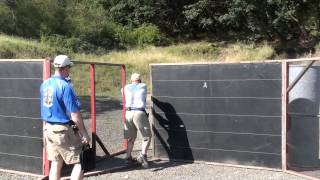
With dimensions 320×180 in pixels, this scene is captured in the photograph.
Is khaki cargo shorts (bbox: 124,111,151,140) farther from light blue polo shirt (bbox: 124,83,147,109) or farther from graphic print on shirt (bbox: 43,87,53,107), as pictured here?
graphic print on shirt (bbox: 43,87,53,107)

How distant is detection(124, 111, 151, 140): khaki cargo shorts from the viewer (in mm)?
9914

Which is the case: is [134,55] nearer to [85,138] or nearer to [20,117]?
[20,117]

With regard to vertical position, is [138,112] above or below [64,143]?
above

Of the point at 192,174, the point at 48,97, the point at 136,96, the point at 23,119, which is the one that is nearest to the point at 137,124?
the point at 136,96

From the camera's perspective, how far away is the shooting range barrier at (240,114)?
9.26 metres

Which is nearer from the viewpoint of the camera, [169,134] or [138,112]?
[138,112]

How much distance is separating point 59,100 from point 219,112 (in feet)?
13.1

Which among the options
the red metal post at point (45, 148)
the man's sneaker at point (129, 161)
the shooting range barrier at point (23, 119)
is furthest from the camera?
the man's sneaker at point (129, 161)

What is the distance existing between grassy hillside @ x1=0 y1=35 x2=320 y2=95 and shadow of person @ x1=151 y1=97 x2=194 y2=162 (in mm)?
9729

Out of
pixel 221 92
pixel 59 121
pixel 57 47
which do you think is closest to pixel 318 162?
pixel 221 92

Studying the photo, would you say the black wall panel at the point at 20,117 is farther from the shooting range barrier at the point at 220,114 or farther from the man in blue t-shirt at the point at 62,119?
the man in blue t-shirt at the point at 62,119

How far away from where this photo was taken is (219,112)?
10000 mm

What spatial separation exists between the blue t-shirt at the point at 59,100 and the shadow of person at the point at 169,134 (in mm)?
4035

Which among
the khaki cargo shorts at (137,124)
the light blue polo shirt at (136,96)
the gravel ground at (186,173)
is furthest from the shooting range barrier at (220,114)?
the light blue polo shirt at (136,96)
